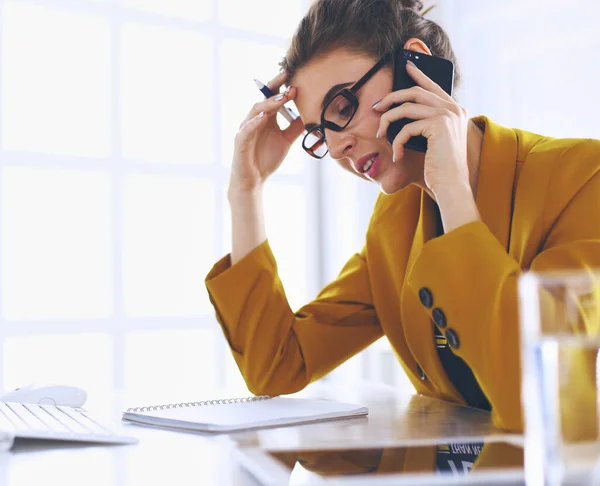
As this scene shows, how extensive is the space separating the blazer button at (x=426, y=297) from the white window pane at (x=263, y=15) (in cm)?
187

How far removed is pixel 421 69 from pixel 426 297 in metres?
0.45

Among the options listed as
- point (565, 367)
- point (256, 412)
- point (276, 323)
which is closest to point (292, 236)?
point (276, 323)

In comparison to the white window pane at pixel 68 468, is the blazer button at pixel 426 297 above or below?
above

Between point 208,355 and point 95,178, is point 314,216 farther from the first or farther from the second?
point 95,178

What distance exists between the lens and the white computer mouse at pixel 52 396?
1147 mm

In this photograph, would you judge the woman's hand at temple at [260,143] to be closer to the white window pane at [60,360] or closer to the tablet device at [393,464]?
the tablet device at [393,464]

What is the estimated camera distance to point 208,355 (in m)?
2.66

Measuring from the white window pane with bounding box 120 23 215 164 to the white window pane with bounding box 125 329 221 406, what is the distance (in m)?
0.64

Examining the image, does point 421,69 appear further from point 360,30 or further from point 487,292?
point 487,292

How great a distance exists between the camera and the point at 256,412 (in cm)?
103

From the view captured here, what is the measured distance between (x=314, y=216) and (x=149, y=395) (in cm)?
159

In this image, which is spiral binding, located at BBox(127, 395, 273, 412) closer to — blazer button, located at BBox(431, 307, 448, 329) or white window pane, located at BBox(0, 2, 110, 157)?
blazer button, located at BBox(431, 307, 448, 329)

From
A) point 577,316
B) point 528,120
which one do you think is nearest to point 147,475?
point 577,316

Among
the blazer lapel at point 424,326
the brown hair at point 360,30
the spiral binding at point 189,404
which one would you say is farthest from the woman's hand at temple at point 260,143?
the spiral binding at point 189,404
